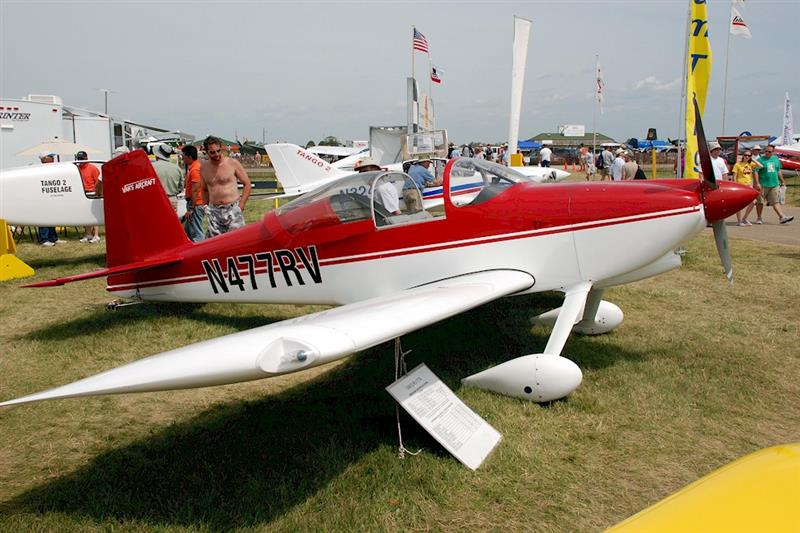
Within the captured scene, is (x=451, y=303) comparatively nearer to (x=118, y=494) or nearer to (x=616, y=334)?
(x=118, y=494)

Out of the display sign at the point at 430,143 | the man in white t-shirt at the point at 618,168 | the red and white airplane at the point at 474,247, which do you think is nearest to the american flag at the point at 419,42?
the display sign at the point at 430,143

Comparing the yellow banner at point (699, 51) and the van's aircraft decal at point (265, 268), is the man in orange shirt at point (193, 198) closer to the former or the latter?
the van's aircraft decal at point (265, 268)

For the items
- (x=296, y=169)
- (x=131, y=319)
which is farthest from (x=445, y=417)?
(x=296, y=169)

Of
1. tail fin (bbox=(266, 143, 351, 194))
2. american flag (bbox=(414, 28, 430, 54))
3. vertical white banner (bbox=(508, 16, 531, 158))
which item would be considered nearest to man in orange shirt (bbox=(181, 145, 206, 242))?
tail fin (bbox=(266, 143, 351, 194))

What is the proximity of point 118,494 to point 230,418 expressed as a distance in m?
1.06

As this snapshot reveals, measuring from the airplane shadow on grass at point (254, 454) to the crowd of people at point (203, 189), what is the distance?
115 inches

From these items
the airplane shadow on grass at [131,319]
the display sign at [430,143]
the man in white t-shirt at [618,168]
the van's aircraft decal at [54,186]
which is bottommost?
the airplane shadow on grass at [131,319]

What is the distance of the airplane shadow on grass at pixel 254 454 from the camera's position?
318 centimetres

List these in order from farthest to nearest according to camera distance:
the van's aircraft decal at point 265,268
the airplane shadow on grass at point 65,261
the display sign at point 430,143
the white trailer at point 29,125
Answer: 1. the display sign at point 430,143
2. the white trailer at point 29,125
3. the airplane shadow on grass at point 65,261
4. the van's aircraft decal at point 265,268

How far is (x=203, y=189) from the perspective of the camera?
7531 mm

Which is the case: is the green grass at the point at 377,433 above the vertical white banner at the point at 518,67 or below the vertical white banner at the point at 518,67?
below

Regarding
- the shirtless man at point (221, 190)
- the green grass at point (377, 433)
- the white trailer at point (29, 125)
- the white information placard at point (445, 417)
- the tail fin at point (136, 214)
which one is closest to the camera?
the green grass at point (377, 433)

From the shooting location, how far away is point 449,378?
4.90 meters

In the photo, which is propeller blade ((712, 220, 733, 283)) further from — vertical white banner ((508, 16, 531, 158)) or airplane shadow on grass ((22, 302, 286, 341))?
vertical white banner ((508, 16, 531, 158))
